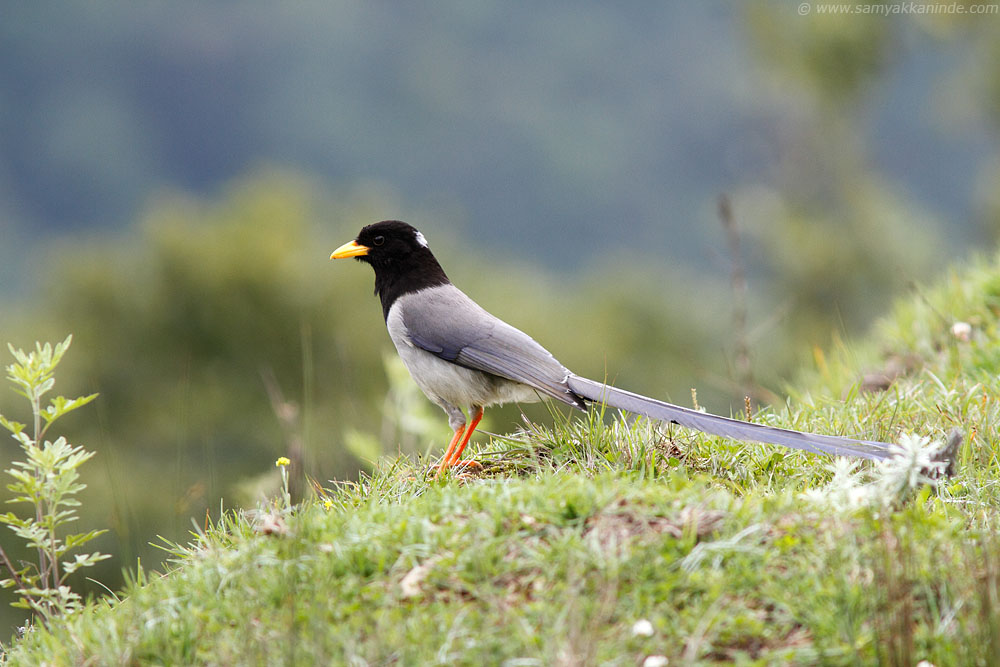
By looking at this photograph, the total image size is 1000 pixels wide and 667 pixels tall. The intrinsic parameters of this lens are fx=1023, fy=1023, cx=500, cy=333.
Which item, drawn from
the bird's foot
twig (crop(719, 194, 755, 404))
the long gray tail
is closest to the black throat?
the bird's foot

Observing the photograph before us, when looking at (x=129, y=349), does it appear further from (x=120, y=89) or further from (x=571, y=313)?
(x=120, y=89)

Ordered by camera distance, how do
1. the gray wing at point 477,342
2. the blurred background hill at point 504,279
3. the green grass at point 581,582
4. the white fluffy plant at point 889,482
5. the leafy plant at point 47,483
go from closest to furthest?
the green grass at point 581,582 → the white fluffy plant at point 889,482 → the leafy plant at point 47,483 → the gray wing at point 477,342 → the blurred background hill at point 504,279

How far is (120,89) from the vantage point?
404 ft

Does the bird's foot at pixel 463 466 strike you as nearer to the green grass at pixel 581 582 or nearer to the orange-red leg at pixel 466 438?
the orange-red leg at pixel 466 438

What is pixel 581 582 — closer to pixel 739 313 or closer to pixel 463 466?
pixel 463 466

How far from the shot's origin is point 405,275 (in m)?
6.37

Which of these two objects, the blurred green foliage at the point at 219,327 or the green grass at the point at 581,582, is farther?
the blurred green foliage at the point at 219,327

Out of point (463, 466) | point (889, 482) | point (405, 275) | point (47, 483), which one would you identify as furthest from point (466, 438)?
point (889, 482)

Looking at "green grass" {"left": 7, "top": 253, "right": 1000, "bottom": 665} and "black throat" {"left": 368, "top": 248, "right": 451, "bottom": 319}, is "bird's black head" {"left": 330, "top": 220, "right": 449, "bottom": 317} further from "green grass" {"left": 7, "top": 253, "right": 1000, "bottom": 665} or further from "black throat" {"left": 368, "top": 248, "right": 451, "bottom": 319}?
"green grass" {"left": 7, "top": 253, "right": 1000, "bottom": 665}

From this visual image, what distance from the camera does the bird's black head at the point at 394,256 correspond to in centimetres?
637

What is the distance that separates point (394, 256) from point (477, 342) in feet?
3.89

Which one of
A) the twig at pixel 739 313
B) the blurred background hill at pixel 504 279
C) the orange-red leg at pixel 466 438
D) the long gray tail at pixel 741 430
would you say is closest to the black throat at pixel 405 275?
the blurred background hill at pixel 504 279

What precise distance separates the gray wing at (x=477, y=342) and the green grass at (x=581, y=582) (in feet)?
3.49

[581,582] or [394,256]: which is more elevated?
[394,256]
